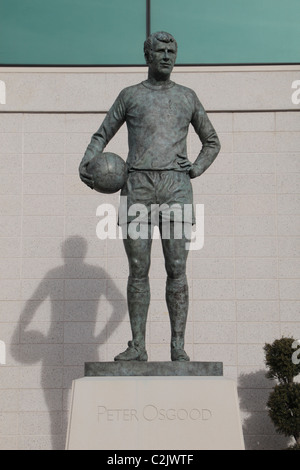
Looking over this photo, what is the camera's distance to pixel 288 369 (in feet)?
26.7

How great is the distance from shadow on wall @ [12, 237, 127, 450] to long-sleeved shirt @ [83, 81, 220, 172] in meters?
3.18

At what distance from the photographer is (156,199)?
5887 mm

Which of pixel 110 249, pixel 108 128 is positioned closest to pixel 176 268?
pixel 108 128

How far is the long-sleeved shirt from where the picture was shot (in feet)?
19.4

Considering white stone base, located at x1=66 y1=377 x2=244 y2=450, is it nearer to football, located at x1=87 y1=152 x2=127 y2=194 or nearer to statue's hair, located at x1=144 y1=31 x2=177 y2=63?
football, located at x1=87 y1=152 x2=127 y2=194

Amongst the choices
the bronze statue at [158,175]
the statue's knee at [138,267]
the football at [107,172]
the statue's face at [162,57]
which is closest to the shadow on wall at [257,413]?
the bronze statue at [158,175]

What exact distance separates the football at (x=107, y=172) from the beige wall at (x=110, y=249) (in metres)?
3.38

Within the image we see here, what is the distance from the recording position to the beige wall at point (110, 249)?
352 inches

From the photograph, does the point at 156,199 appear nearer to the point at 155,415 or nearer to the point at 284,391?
the point at 155,415

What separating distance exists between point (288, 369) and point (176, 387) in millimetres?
3135

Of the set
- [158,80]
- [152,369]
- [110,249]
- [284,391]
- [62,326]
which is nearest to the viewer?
[152,369]

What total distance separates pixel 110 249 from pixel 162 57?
3530 mm

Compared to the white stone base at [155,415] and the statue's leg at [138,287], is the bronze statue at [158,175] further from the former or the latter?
the white stone base at [155,415]

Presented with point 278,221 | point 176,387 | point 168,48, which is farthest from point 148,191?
point 278,221
